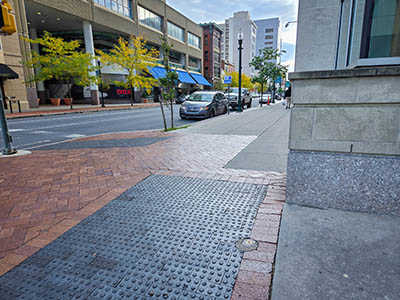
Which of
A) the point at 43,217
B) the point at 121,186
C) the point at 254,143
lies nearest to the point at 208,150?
the point at 254,143

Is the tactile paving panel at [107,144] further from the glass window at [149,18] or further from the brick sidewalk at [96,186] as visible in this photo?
the glass window at [149,18]

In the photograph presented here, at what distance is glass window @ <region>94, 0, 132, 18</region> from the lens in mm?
33438

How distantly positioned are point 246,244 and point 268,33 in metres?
156

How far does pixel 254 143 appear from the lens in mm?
7309

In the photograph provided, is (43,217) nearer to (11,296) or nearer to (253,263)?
(11,296)

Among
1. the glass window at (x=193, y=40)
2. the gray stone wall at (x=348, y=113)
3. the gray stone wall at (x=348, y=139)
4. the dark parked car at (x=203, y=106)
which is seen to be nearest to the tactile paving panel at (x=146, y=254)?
the gray stone wall at (x=348, y=139)

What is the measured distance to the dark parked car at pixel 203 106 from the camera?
48.8ft

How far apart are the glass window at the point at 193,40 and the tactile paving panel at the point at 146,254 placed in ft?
191

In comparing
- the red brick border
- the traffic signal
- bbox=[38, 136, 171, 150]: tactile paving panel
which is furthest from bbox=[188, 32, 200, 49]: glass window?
the red brick border

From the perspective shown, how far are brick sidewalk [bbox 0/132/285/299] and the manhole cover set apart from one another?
2.3 inches

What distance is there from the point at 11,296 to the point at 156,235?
123 centimetres

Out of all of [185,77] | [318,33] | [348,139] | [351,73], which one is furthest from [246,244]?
[185,77]

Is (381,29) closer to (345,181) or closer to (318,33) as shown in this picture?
(318,33)

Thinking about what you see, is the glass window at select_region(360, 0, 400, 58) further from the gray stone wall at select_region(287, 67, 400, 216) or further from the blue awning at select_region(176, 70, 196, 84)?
the blue awning at select_region(176, 70, 196, 84)
